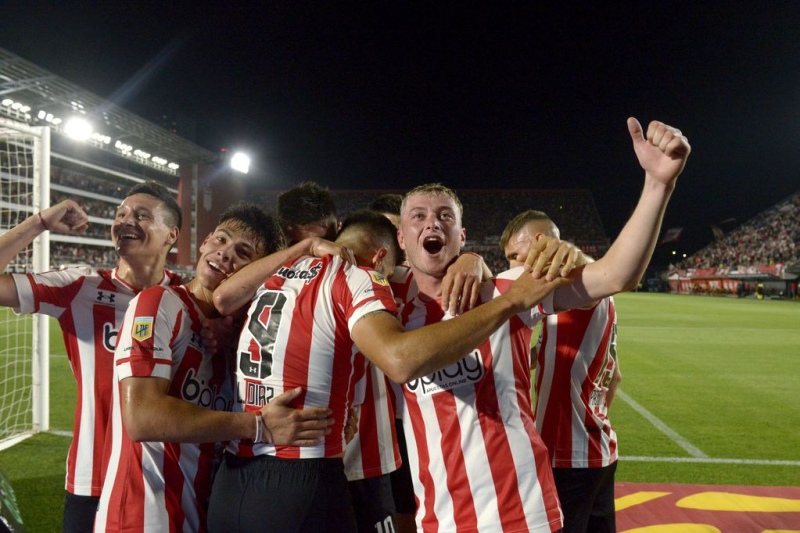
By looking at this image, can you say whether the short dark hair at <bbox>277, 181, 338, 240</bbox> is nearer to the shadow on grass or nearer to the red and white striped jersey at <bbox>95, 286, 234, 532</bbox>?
the red and white striped jersey at <bbox>95, 286, 234, 532</bbox>

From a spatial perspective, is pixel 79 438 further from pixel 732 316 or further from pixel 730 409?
pixel 732 316

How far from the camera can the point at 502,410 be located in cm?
193

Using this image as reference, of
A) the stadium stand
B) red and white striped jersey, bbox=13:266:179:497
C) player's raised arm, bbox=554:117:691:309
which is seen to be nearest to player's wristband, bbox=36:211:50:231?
red and white striped jersey, bbox=13:266:179:497

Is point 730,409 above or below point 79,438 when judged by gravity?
below

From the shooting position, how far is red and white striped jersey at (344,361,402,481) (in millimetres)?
2289

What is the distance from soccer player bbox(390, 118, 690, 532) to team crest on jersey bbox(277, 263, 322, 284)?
42 centimetres

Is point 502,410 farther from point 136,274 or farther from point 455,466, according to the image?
point 136,274

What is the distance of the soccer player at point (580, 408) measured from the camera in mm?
2520

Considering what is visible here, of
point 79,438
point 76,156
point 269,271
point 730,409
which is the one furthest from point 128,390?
point 76,156

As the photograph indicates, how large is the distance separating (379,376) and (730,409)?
631 centimetres

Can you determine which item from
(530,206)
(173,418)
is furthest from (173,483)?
(530,206)

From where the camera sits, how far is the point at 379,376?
2.48 metres

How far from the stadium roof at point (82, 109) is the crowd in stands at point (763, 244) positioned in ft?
134

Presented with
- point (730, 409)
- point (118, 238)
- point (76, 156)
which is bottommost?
point (730, 409)
